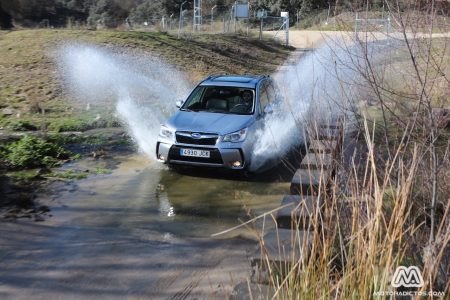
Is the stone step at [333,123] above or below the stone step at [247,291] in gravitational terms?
above

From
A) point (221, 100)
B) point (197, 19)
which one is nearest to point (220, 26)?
point (197, 19)

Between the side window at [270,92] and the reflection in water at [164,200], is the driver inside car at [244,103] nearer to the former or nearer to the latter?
the side window at [270,92]

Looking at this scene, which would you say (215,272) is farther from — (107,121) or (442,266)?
(107,121)

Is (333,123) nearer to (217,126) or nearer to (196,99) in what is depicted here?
(217,126)

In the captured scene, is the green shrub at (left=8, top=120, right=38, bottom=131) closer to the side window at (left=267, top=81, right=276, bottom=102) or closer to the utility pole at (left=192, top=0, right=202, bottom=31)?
the side window at (left=267, top=81, right=276, bottom=102)

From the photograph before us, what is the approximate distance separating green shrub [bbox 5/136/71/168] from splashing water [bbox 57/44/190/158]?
77.7 inches

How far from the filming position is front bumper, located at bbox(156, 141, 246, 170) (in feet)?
30.8

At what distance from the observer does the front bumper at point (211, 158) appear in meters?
9.38

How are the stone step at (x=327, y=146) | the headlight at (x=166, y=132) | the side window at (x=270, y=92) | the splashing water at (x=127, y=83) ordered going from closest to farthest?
the stone step at (x=327, y=146), the headlight at (x=166, y=132), the side window at (x=270, y=92), the splashing water at (x=127, y=83)

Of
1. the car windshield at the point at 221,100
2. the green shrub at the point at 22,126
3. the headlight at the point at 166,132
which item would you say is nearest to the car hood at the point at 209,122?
the headlight at the point at 166,132

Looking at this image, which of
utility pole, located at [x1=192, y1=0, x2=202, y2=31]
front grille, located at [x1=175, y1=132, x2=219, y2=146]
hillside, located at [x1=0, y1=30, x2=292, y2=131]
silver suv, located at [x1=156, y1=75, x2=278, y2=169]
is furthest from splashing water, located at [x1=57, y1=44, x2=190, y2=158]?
utility pole, located at [x1=192, y1=0, x2=202, y2=31]

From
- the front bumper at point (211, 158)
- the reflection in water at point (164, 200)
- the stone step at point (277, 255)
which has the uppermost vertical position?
the stone step at point (277, 255)

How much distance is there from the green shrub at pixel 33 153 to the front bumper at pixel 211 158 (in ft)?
7.34

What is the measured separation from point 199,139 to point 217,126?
420 millimetres
